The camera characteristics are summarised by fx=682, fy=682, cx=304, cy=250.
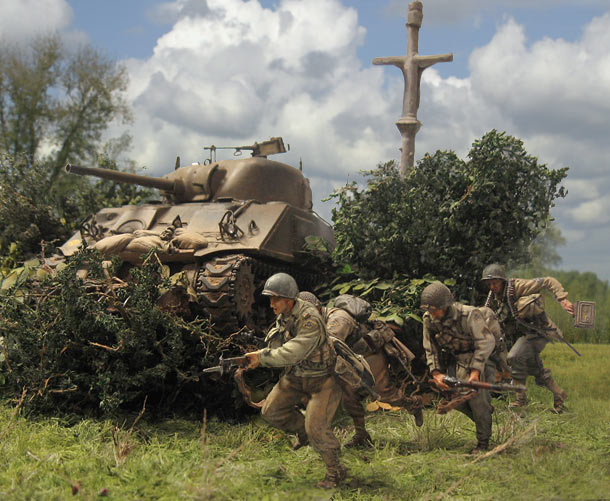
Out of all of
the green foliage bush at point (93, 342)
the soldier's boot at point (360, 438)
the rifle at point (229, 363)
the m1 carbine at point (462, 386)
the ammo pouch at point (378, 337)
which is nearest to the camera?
the rifle at point (229, 363)

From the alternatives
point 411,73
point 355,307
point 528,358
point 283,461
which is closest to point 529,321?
point 528,358

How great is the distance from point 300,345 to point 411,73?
8560 mm

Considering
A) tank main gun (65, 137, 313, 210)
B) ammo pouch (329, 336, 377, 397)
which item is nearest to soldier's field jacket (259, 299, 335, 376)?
ammo pouch (329, 336, 377, 397)

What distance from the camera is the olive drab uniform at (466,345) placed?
19.3 ft

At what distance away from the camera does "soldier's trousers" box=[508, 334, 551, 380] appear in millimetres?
8031

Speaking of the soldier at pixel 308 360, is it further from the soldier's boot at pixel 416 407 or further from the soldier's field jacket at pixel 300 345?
the soldier's boot at pixel 416 407

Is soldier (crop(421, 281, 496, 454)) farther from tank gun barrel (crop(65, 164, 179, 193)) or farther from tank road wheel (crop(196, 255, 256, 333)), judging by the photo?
tank gun barrel (crop(65, 164, 179, 193))

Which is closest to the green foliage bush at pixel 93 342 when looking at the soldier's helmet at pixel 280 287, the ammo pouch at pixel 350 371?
the ammo pouch at pixel 350 371

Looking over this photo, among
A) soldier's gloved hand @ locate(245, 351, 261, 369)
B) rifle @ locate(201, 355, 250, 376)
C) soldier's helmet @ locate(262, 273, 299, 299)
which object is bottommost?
rifle @ locate(201, 355, 250, 376)

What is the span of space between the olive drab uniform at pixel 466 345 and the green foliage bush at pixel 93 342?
6.76 feet

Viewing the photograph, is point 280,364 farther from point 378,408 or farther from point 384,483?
point 378,408

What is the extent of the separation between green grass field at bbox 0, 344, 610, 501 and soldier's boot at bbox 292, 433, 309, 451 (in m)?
0.06

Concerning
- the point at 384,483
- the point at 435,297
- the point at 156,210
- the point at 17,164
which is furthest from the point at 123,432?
the point at 17,164

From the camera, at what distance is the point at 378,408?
8.15 metres
